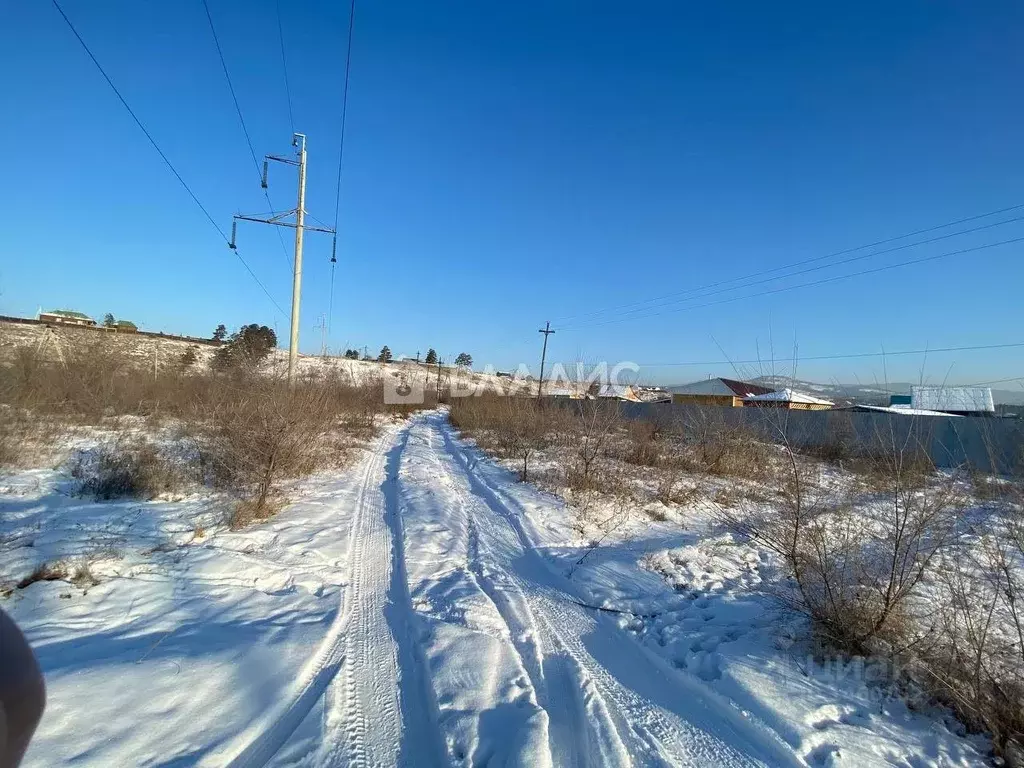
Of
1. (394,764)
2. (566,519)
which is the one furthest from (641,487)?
(394,764)

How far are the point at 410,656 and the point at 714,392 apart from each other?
4887 centimetres

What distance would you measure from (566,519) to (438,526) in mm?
2122

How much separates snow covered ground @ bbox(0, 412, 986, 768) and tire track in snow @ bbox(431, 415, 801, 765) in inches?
0.6

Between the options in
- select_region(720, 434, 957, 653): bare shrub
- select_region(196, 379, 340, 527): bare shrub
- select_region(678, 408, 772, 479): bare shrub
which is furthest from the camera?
select_region(678, 408, 772, 479): bare shrub

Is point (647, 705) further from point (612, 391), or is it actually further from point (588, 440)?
point (612, 391)

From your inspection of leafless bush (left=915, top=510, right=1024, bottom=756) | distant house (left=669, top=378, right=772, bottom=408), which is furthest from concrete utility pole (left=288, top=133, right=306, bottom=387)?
distant house (left=669, top=378, right=772, bottom=408)

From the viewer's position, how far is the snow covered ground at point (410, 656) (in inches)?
92.9

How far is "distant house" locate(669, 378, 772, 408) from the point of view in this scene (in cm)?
4256

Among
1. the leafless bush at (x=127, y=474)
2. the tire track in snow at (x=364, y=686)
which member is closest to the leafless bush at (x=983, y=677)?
the tire track in snow at (x=364, y=686)

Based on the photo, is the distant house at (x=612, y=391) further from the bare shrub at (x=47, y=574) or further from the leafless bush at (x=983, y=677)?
the bare shrub at (x=47, y=574)

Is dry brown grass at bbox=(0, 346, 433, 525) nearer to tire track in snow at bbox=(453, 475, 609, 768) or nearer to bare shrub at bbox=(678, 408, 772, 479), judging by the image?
tire track in snow at bbox=(453, 475, 609, 768)

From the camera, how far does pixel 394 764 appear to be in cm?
227

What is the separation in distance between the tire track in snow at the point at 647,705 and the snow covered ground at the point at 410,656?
0.05 feet

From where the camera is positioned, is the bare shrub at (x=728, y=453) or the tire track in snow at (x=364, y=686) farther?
the bare shrub at (x=728, y=453)
